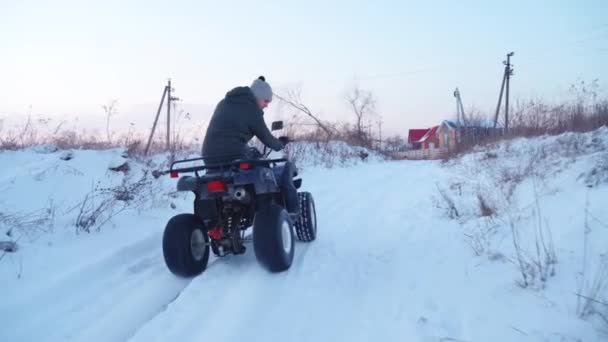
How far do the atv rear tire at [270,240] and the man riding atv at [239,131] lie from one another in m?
0.65

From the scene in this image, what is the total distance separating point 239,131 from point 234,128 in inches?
2.2

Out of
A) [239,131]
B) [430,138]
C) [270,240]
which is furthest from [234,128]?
[430,138]

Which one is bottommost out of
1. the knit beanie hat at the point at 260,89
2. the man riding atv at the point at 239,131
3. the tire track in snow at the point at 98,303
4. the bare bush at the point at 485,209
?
the tire track in snow at the point at 98,303

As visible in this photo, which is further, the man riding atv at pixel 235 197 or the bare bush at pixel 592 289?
the man riding atv at pixel 235 197

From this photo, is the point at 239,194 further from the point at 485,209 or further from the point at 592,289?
the point at 485,209

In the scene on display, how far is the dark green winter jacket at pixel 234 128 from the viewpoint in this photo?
11.9 feet

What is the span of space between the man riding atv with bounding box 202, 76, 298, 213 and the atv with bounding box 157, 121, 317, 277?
0.53 feet

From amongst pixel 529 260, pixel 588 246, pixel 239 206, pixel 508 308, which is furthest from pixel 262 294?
pixel 588 246

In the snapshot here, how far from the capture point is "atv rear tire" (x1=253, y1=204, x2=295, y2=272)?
125 inches

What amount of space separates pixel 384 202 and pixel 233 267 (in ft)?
12.6

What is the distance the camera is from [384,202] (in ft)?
22.2

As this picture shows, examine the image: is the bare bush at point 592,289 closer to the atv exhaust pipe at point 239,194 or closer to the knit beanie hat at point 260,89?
the atv exhaust pipe at point 239,194

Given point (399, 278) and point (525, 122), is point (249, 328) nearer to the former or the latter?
point (399, 278)

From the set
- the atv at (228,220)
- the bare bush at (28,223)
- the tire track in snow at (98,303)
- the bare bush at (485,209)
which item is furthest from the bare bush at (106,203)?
the bare bush at (485,209)
